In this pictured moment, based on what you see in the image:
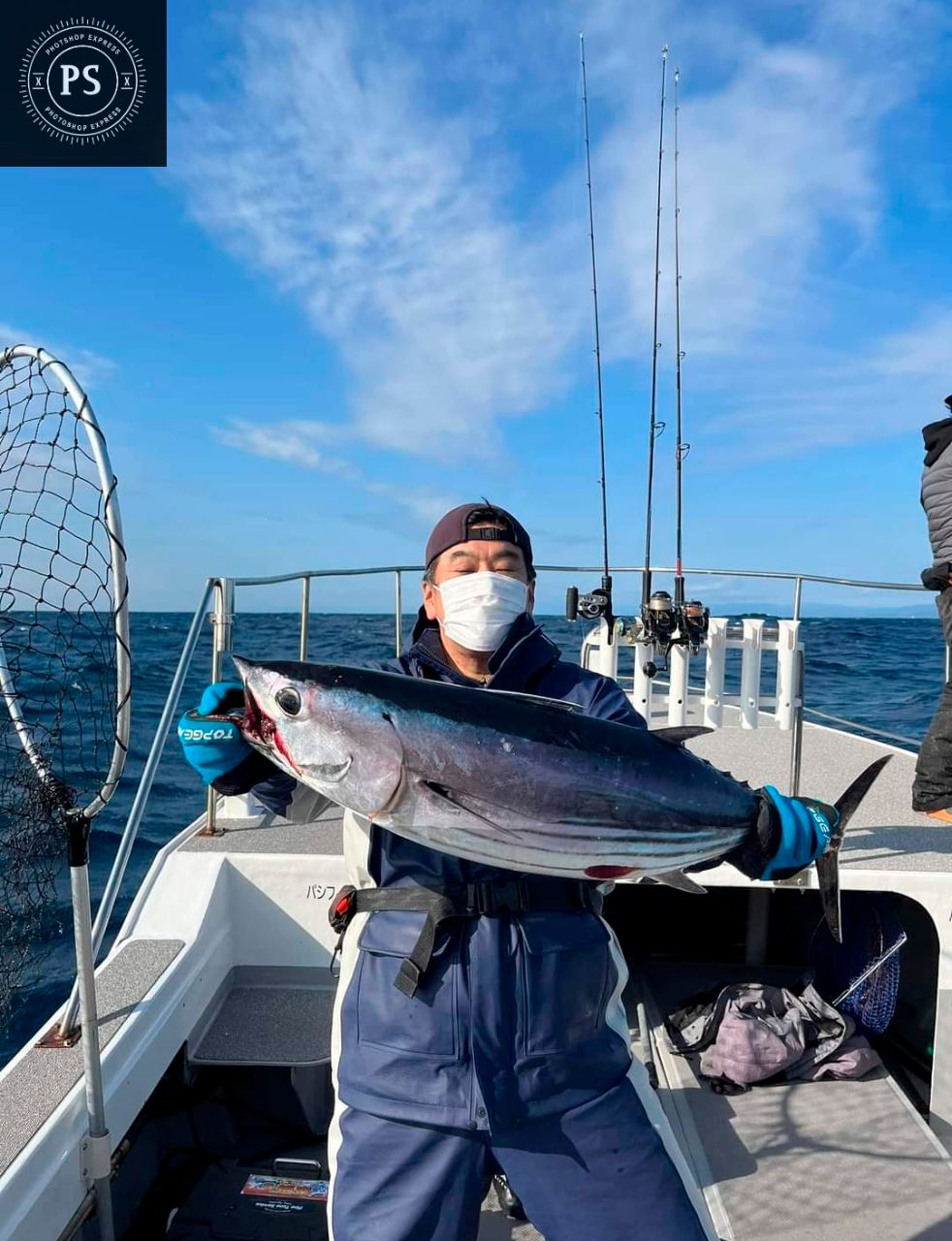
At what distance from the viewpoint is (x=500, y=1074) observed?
1842mm

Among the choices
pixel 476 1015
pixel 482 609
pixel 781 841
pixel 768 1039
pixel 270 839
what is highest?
pixel 482 609

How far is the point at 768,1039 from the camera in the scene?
3723 millimetres

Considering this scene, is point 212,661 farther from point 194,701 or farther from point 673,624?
point 194,701

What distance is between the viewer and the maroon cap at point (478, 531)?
2291mm

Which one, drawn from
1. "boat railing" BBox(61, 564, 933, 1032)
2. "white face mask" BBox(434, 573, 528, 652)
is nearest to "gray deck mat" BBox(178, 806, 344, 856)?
"boat railing" BBox(61, 564, 933, 1032)

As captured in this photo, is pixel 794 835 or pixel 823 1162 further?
pixel 823 1162

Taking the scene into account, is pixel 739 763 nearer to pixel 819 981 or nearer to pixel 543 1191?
pixel 819 981

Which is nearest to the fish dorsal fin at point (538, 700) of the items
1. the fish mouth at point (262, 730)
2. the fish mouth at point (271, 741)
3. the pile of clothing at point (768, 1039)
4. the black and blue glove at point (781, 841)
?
the fish mouth at point (271, 741)

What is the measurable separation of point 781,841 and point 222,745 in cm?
139

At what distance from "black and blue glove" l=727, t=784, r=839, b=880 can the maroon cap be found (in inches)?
36.0

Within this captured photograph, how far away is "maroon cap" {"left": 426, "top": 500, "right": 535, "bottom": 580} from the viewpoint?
7.52ft

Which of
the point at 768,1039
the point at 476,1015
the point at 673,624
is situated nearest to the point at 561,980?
the point at 476,1015

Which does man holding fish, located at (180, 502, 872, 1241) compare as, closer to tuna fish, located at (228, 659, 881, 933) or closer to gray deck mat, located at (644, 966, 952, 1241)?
tuna fish, located at (228, 659, 881, 933)

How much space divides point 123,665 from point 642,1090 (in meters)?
1.74
